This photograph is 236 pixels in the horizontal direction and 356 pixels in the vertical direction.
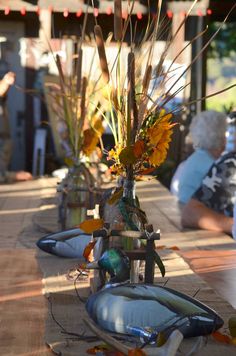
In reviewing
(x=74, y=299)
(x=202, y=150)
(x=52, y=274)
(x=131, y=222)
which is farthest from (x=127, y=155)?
(x=202, y=150)

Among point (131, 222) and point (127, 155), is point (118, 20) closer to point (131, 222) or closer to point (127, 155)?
point (127, 155)

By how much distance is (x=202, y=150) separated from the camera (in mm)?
4734

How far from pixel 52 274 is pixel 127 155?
557 millimetres

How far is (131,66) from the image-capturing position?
2.12m

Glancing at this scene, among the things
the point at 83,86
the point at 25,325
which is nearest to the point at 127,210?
the point at 25,325

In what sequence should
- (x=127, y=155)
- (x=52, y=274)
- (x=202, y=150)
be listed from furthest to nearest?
(x=202, y=150), (x=52, y=274), (x=127, y=155)

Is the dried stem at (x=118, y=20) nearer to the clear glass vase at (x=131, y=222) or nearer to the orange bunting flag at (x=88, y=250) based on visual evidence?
the clear glass vase at (x=131, y=222)

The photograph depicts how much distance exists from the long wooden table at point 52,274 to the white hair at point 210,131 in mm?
417

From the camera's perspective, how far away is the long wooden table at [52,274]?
1.93 meters

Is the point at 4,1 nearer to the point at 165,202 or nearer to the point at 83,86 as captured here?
the point at 165,202

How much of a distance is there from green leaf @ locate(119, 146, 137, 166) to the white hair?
260 centimetres

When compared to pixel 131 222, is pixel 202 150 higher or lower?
lower

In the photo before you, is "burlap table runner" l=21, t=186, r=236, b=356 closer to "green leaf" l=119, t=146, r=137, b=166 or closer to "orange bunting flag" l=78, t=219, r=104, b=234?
"orange bunting flag" l=78, t=219, r=104, b=234

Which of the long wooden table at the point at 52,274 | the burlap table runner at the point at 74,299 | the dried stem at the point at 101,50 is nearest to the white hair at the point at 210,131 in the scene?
the long wooden table at the point at 52,274
